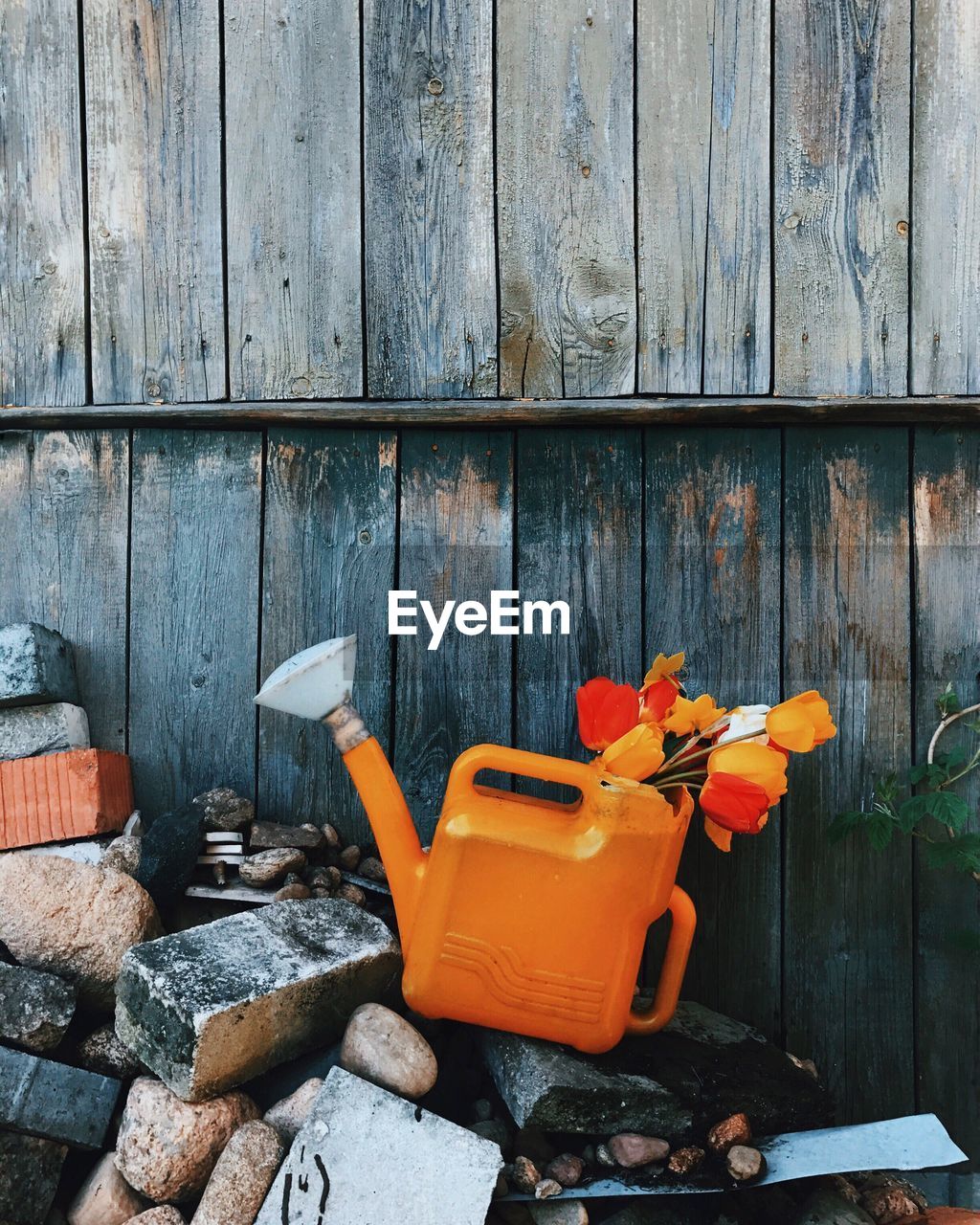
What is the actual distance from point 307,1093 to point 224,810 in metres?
0.51

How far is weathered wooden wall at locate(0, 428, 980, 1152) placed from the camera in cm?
173

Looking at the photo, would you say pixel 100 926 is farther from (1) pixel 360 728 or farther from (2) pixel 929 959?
(2) pixel 929 959

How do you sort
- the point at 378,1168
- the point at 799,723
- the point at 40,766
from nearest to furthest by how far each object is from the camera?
1. the point at 378,1168
2. the point at 799,723
3. the point at 40,766

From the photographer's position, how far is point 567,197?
1.73m

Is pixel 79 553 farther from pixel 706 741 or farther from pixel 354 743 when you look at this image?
pixel 706 741

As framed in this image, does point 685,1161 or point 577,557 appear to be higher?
point 577,557

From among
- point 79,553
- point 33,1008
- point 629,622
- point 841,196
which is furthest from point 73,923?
point 841,196

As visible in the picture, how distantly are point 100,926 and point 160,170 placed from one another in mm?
1329

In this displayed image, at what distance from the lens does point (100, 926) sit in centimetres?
144

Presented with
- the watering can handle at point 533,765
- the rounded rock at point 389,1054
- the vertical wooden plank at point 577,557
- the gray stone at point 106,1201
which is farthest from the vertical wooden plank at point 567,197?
the gray stone at point 106,1201

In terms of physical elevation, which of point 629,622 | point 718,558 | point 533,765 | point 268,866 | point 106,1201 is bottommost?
point 106,1201

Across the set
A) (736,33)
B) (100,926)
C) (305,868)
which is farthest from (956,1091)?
(736,33)

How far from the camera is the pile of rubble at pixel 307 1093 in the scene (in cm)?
120

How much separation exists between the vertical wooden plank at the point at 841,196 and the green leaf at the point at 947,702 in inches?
21.7
